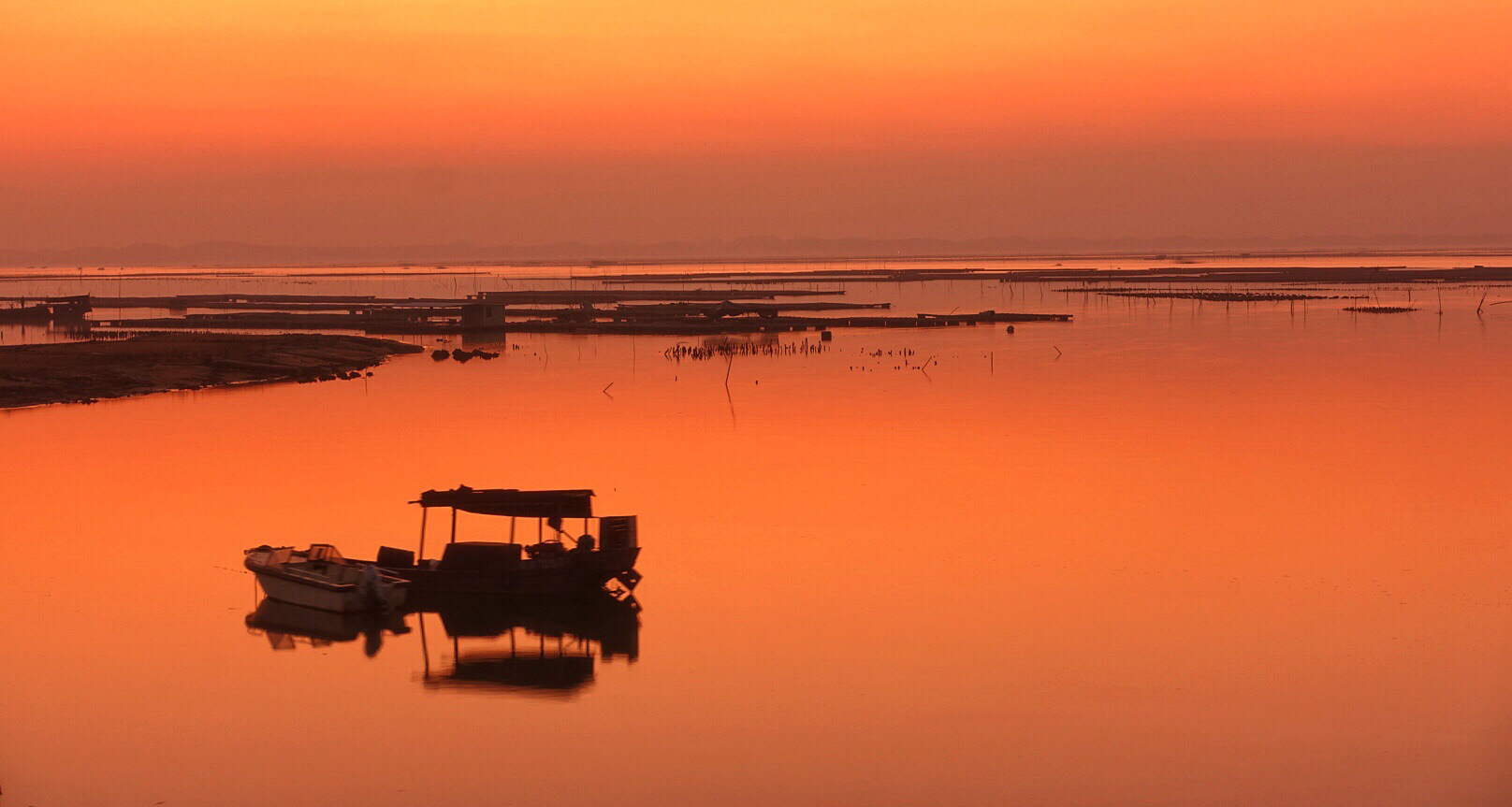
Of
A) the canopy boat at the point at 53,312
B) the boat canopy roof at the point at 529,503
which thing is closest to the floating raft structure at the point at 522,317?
the canopy boat at the point at 53,312

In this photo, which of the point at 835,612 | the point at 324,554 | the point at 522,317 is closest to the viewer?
the point at 835,612

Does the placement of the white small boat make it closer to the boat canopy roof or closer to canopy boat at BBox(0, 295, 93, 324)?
the boat canopy roof

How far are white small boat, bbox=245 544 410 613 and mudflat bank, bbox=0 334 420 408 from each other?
3005 centimetres

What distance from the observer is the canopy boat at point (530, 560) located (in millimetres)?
22266

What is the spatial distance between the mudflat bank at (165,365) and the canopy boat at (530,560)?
102 feet

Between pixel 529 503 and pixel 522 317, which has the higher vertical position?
pixel 522 317

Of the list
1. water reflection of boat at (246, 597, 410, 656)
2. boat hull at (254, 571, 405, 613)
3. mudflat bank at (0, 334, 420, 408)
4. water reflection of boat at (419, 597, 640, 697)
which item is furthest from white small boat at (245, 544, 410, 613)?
mudflat bank at (0, 334, 420, 408)

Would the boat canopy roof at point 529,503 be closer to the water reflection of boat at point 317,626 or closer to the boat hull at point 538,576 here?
the boat hull at point 538,576

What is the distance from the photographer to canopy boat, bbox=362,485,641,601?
22.3 m

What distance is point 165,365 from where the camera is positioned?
2253 inches

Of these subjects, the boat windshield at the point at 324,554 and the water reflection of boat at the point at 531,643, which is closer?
the water reflection of boat at the point at 531,643

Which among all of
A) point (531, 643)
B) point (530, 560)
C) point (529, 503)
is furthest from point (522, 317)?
point (531, 643)

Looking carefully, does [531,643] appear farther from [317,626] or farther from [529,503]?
[317,626]

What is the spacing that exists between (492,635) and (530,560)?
1572mm
